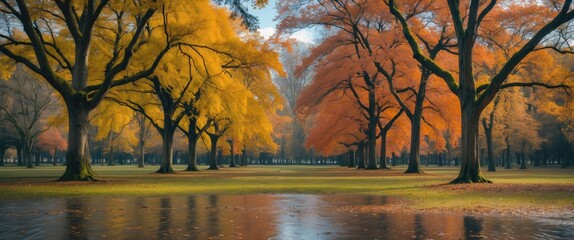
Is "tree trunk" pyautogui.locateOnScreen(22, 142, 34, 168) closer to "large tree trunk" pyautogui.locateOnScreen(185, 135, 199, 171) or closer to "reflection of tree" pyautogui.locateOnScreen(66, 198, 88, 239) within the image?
"large tree trunk" pyautogui.locateOnScreen(185, 135, 199, 171)

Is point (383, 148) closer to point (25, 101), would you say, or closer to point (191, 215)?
point (191, 215)

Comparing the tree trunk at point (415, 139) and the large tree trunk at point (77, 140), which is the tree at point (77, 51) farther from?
the tree trunk at point (415, 139)

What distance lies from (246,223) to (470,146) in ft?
57.9

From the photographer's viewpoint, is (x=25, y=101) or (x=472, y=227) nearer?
(x=472, y=227)

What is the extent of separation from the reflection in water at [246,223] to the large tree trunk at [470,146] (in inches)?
480

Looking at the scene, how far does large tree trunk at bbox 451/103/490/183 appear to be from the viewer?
1005 inches

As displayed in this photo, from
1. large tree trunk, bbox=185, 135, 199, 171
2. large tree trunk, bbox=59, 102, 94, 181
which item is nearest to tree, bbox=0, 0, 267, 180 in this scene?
large tree trunk, bbox=59, 102, 94, 181

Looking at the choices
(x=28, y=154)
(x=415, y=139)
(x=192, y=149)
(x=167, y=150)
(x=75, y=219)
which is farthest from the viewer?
(x=28, y=154)

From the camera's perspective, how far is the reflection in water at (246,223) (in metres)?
9.30

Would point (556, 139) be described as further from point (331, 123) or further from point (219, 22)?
point (219, 22)

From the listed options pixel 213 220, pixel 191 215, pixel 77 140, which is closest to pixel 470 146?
pixel 191 215

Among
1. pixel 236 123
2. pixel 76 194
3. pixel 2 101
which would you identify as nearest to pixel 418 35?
pixel 236 123

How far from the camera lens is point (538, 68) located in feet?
141

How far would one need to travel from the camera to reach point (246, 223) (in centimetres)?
1091
